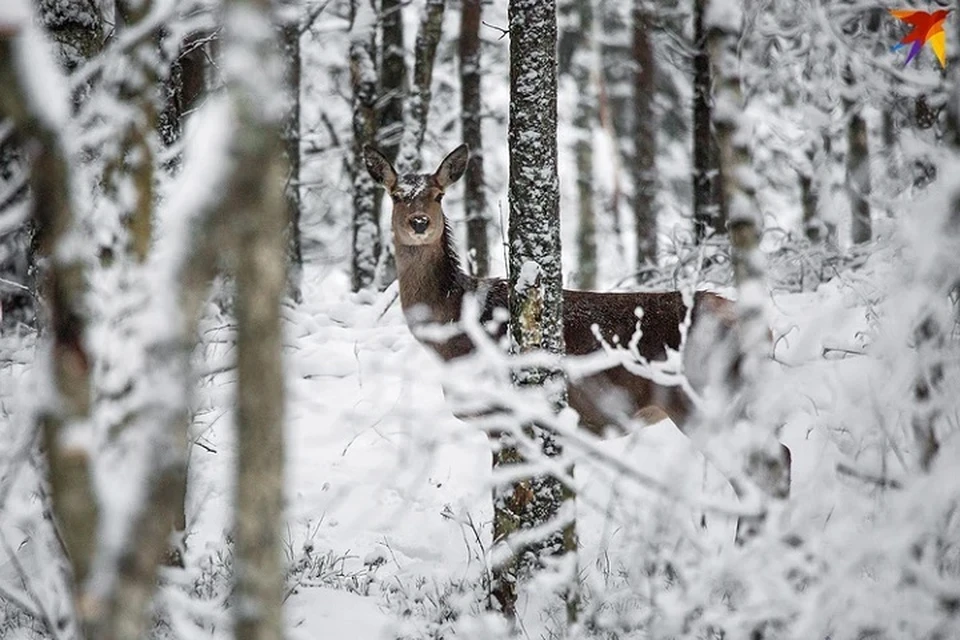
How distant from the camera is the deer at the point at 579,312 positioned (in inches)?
277

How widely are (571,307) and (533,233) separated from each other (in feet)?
7.24

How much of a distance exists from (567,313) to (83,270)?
5.24m

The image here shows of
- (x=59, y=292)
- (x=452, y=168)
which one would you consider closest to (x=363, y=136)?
(x=452, y=168)

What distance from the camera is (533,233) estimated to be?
205 inches

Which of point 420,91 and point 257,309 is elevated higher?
point 420,91

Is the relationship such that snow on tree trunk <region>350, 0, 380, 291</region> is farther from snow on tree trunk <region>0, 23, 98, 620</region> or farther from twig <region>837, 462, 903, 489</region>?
snow on tree trunk <region>0, 23, 98, 620</region>

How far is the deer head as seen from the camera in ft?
25.7

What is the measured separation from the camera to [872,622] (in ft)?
9.71

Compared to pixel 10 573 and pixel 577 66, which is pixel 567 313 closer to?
pixel 10 573

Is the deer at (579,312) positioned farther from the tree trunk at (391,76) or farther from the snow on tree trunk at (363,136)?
the tree trunk at (391,76)

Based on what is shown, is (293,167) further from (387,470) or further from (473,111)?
(387,470)

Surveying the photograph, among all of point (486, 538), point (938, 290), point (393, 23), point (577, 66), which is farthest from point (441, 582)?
point (577, 66)

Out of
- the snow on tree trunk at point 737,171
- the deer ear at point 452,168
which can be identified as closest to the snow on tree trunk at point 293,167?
the deer ear at point 452,168

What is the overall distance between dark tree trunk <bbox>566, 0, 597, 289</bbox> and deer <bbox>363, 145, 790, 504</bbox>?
10.8 meters
